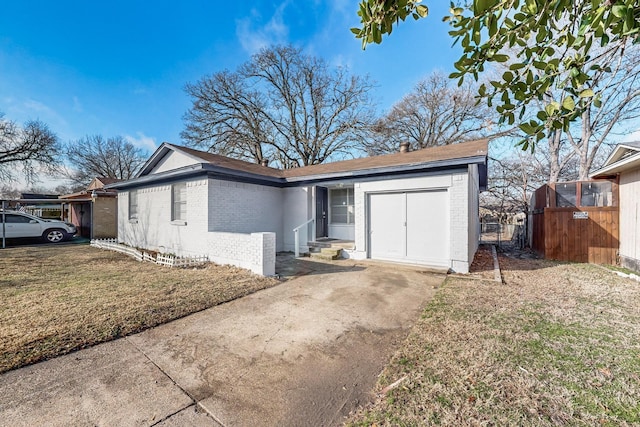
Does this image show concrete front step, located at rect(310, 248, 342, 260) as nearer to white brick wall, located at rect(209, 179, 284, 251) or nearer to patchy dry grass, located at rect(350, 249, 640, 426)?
white brick wall, located at rect(209, 179, 284, 251)

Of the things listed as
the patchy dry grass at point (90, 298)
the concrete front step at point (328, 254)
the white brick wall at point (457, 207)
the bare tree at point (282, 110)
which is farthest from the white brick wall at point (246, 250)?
the bare tree at point (282, 110)

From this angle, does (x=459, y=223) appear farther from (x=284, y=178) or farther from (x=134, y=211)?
(x=134, y=211)

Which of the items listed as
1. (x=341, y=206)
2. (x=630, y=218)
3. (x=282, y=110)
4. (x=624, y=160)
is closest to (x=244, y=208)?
(x=341, y=206)

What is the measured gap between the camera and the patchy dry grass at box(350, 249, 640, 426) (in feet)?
6.74

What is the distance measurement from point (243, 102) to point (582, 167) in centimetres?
2315

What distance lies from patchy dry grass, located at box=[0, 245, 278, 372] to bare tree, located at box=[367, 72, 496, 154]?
57.7 ft

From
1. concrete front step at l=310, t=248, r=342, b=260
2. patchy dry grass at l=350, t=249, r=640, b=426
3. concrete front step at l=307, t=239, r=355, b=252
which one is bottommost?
patchy dry grass at l=350, t=249, r=640, b=426

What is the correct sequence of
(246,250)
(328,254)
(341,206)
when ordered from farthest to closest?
(341,206), (328,254), (246,250)

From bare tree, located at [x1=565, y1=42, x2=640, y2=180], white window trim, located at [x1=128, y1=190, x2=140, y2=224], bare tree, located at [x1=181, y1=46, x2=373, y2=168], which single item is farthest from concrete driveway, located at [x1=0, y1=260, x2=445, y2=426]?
bare tree, located at [x1=181, y1=46, x2=373, y2=168]

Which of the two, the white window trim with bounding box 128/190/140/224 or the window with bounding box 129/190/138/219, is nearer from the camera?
the white window trim with bounding box 128/190/140/224

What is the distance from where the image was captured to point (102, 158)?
3178cm

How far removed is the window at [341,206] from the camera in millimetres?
10195

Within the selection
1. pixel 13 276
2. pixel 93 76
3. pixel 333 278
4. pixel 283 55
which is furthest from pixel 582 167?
pixel 93 76

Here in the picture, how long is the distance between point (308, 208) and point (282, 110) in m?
16.0
